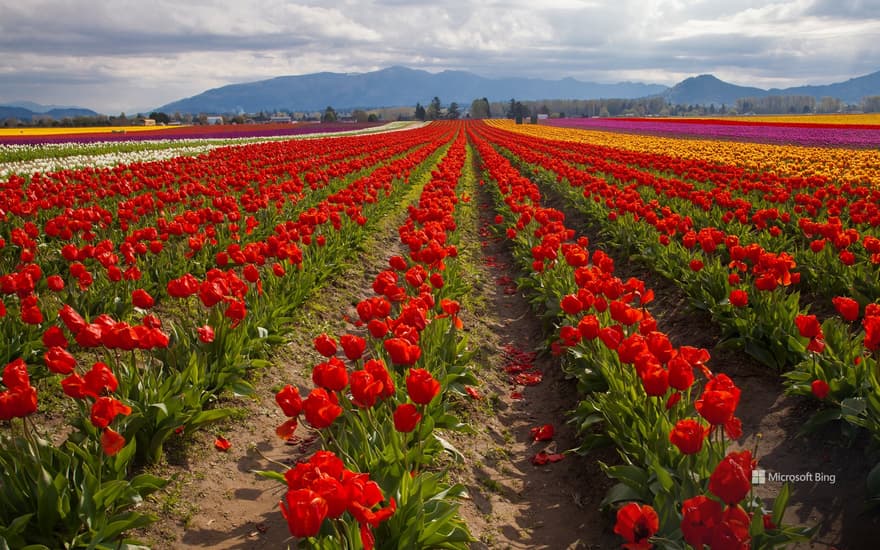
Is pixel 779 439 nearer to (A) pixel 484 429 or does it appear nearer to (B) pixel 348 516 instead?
(A) pixel 484 429

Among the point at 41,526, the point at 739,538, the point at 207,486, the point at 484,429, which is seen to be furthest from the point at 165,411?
the point at 739,538

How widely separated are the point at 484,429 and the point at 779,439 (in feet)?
8.07

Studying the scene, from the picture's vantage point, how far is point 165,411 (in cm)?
446

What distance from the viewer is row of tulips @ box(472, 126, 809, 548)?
241 centimetres

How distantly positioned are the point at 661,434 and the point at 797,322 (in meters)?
1.25

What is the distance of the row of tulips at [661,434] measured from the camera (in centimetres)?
241

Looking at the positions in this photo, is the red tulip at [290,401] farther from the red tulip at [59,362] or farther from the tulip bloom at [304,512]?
the red tulip at [59,362]

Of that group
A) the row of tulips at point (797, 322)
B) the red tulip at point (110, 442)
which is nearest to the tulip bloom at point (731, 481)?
the row of tulips at point (797, 322)

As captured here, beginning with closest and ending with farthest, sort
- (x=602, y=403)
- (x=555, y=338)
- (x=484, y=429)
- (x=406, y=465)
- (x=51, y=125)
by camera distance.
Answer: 1. (x=406, y=465)
2. (x=602, y=403)
3. (x=484, y=429)
4. (x=555, y=338)
5. (x=51, y=125)

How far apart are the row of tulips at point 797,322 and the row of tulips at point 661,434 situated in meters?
0.78

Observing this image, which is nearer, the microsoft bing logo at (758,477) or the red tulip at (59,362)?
the red tulip at (59,362)

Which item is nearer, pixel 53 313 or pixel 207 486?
pixel 207 486

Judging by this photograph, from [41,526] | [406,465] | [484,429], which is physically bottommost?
[484,429]

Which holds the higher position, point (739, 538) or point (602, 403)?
point (739, 538)
